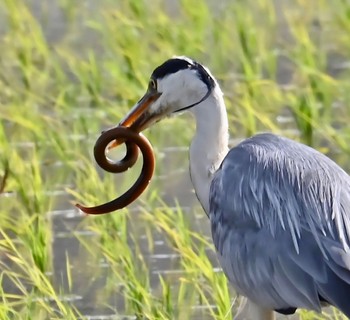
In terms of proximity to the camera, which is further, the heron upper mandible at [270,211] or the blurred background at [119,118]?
the blurred background at [119,118]

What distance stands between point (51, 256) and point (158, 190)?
0.81m

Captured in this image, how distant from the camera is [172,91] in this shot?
6.11 metres

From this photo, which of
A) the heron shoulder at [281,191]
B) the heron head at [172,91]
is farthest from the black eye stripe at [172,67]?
the heron shoulder at [281,191]

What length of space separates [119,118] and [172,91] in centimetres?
202

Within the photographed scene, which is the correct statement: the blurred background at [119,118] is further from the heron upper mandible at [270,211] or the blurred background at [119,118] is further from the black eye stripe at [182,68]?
the black eye stripe at [182,68]

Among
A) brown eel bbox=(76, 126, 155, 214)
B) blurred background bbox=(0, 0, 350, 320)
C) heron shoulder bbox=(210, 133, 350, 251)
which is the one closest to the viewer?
heron shoulder bbox=(210, 133, 350, 251)

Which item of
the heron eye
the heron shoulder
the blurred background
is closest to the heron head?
the heron eye

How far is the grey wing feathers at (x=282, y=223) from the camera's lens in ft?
17.5

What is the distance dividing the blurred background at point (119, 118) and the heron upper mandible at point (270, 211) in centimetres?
34

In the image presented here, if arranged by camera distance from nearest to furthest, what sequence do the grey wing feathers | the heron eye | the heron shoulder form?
the grey wing feathers < the heron shoulder < the heron eye

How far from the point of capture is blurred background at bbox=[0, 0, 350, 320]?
6531 mm

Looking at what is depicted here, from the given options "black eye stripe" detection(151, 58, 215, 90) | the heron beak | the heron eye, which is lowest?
the heron beak

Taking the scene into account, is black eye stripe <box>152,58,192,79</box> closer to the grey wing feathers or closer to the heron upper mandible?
the heron upper mandible

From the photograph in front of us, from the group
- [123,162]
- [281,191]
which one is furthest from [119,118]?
[281,191]
